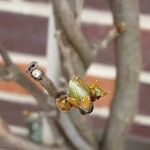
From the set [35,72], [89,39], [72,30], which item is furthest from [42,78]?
[89,39]

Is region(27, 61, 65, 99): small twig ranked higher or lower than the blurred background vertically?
lower

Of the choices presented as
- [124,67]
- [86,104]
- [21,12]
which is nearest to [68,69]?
[124,67]

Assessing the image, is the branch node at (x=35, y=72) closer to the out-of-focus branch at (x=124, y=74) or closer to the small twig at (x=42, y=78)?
the small twig at (x=42, y=78)

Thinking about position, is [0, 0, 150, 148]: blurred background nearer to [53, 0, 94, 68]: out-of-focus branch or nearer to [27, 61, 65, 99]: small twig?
[53, 0, 94, 68]: out-of-focus branch

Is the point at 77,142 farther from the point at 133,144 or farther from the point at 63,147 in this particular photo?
the point at 133,144

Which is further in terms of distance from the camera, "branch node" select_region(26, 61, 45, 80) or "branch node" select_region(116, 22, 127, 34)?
"branch node" select_region(116, 22, 127, 34)

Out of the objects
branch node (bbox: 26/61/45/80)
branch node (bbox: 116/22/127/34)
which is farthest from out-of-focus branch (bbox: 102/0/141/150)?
branch node (bbox: 26/61/45/80)
